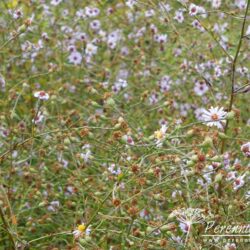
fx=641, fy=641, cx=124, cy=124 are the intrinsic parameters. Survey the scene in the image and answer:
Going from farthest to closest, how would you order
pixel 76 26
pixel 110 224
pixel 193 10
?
pixel 76 26 → pixel 193 10 → pixel 110 224

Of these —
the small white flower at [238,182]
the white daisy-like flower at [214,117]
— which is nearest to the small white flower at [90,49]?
the white daisy-like flower at [214,117]

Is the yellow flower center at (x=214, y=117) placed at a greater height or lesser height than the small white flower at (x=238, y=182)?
greater

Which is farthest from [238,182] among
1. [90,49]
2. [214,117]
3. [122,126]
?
[90,49]

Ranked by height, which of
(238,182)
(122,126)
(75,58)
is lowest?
(75,58)

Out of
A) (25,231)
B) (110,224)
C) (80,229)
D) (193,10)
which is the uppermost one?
(193,10)

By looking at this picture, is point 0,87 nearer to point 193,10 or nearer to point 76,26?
point 76,26

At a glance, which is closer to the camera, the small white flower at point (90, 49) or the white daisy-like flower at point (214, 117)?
the white daisy-like flower at point (214, 117)

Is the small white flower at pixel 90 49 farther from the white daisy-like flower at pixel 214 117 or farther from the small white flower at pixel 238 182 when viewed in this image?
the small white flower at pixel 238 182

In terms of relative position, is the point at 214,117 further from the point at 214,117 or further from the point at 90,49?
the point at 90,49

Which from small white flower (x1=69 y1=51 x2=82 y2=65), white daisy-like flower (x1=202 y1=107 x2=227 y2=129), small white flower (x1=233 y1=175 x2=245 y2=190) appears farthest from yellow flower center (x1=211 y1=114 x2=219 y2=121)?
small white flower (x1=69 y1=51 x2=82 y2=65)

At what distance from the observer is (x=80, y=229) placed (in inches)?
69.6

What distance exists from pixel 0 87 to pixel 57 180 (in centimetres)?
78

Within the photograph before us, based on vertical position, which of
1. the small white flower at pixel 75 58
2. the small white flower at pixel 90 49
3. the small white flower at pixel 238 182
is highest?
the small white flower at pixel 238 182

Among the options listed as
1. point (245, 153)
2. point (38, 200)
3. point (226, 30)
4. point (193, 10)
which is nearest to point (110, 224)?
point (38, 200)
